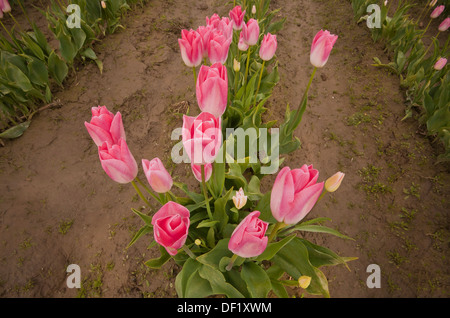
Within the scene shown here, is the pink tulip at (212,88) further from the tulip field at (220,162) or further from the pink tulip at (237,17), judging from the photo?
the pink tulip at (237,17)

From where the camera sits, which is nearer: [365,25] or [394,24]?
[394,24]

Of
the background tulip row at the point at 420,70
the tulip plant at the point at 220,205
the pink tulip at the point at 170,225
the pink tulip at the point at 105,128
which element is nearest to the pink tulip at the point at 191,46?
the tulip plant at the point at 220,205

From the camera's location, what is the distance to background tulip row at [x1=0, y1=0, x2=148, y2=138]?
7.67 feet

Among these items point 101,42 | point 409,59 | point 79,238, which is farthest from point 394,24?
point 79,238

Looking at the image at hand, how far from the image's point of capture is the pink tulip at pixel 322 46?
1.40m

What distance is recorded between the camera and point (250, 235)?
816 mm

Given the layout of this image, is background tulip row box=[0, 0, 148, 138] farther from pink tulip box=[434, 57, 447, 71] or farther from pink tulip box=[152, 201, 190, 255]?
pink tulip box=[434, 57, 447, 71]

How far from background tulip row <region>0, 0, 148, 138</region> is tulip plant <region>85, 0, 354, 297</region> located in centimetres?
190

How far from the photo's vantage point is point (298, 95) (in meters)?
2.99

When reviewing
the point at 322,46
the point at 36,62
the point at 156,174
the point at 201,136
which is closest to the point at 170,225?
the point at 156,174

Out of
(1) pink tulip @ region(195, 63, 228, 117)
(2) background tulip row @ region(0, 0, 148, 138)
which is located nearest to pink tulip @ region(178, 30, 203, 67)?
(1) pink tulip @ region(195, 63, 228, 117)

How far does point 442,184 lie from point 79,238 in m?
3.05

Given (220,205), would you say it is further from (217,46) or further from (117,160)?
(217,46)
